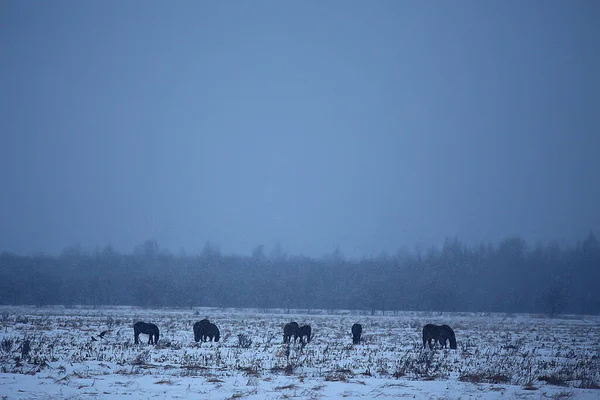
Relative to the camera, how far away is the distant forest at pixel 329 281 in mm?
82750

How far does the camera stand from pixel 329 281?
4178 inches

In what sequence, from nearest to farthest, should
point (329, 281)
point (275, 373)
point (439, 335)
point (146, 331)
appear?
1. point (275, 373)
2. point (146, 331)
3. point (439, 335)
4. point (329, 281)

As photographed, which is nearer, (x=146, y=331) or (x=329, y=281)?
(x=146, y=331)

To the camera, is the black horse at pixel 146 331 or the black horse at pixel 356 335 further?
the black horse at pixel 356 335

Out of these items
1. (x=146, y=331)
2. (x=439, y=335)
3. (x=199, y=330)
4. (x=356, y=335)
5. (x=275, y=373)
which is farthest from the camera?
(x=356, y=335)

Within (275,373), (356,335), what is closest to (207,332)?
(356,335)

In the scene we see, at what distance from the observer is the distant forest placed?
271 ft

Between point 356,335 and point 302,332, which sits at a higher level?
point 302,332

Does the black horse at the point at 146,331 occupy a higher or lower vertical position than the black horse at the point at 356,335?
higher

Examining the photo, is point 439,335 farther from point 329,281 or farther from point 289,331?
point 329,281

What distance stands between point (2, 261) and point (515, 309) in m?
108

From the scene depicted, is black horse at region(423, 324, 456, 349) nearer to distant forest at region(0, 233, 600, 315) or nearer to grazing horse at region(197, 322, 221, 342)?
grazing horse at region(197, 322, 221, 342)

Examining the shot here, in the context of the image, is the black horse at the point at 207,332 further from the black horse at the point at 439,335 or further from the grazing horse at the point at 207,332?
the black horse at the point at 439,335

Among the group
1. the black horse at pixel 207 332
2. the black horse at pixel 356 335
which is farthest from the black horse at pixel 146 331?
the black horse at pixel 356 335
